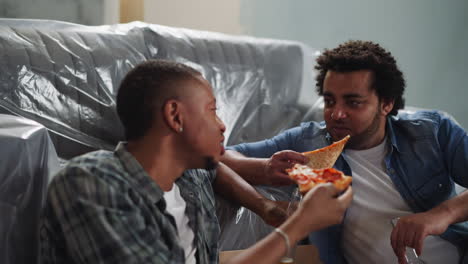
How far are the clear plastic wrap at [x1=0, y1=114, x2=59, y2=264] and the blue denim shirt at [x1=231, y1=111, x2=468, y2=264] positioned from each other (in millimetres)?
901

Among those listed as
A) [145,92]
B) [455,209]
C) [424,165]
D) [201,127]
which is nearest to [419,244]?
[455,209]

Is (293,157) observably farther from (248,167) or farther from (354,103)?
(354,103)

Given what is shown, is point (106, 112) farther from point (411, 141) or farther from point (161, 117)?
point (411, 141)

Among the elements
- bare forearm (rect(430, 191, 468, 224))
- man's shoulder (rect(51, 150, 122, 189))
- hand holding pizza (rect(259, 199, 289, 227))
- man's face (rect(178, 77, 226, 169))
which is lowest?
hand holding pizza (rect(259, 199, 289, 227))

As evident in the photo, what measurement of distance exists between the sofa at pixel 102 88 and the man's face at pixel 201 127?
0.41 meters

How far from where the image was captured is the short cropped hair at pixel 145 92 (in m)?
0.96

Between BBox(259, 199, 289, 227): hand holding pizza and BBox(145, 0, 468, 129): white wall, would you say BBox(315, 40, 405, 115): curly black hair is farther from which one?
BBox(145, 0, 468, 129): white wall

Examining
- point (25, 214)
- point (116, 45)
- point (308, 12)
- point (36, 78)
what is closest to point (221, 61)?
point (116, 45)

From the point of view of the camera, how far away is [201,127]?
986mm

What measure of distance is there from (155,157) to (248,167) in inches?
24.1

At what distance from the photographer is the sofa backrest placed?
172 centimetres

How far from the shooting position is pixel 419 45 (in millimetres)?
3531

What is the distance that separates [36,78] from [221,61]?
910 mm

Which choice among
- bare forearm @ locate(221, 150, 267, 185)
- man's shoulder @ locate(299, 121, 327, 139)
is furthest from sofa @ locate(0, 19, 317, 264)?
man's shoulder @ locate(299, 121, 327, 139)
